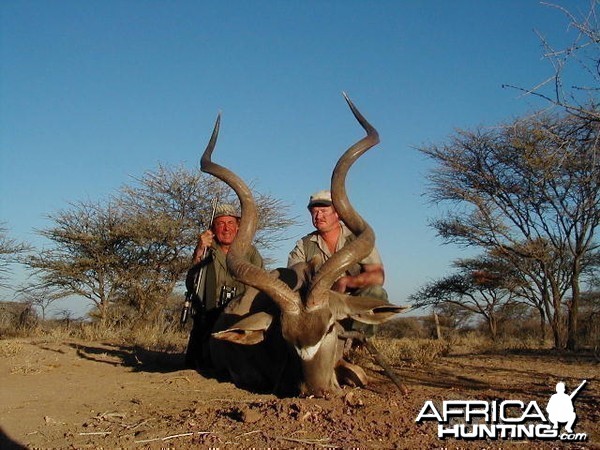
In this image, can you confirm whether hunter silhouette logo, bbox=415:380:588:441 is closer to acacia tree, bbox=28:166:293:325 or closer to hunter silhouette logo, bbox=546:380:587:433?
hunter silhouette logo, bbox=546:380:587:433

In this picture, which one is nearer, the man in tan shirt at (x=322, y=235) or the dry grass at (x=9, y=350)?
the man in tan shirt at (x=322, y=235)

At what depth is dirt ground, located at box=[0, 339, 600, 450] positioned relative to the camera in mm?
3236

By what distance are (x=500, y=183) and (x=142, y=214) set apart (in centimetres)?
728

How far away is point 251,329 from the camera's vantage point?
467 cm

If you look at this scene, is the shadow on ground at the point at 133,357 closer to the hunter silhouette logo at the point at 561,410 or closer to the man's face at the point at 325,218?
the man's face at the point at 325,218

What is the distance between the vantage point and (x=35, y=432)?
3787 mm

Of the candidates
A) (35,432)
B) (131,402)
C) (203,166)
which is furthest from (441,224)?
(35,432)

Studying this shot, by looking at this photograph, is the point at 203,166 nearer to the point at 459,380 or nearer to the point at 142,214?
the point at 459,380

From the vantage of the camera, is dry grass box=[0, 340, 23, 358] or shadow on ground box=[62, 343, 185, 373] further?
dry grass box=[0, 340, 23, 358]

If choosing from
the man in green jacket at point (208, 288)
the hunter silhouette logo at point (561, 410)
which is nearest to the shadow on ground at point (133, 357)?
the man in green jacket at point (208, 288)

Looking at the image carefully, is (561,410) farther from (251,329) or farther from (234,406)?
(251,329)

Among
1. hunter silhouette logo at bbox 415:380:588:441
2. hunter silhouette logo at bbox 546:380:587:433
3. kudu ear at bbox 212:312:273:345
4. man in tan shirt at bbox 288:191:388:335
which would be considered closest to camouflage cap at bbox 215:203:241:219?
man in tan shirt at bbox 288:191:388:335

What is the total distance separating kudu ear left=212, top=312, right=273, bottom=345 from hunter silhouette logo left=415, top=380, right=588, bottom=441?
1.38 meters

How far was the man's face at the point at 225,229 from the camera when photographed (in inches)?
263
